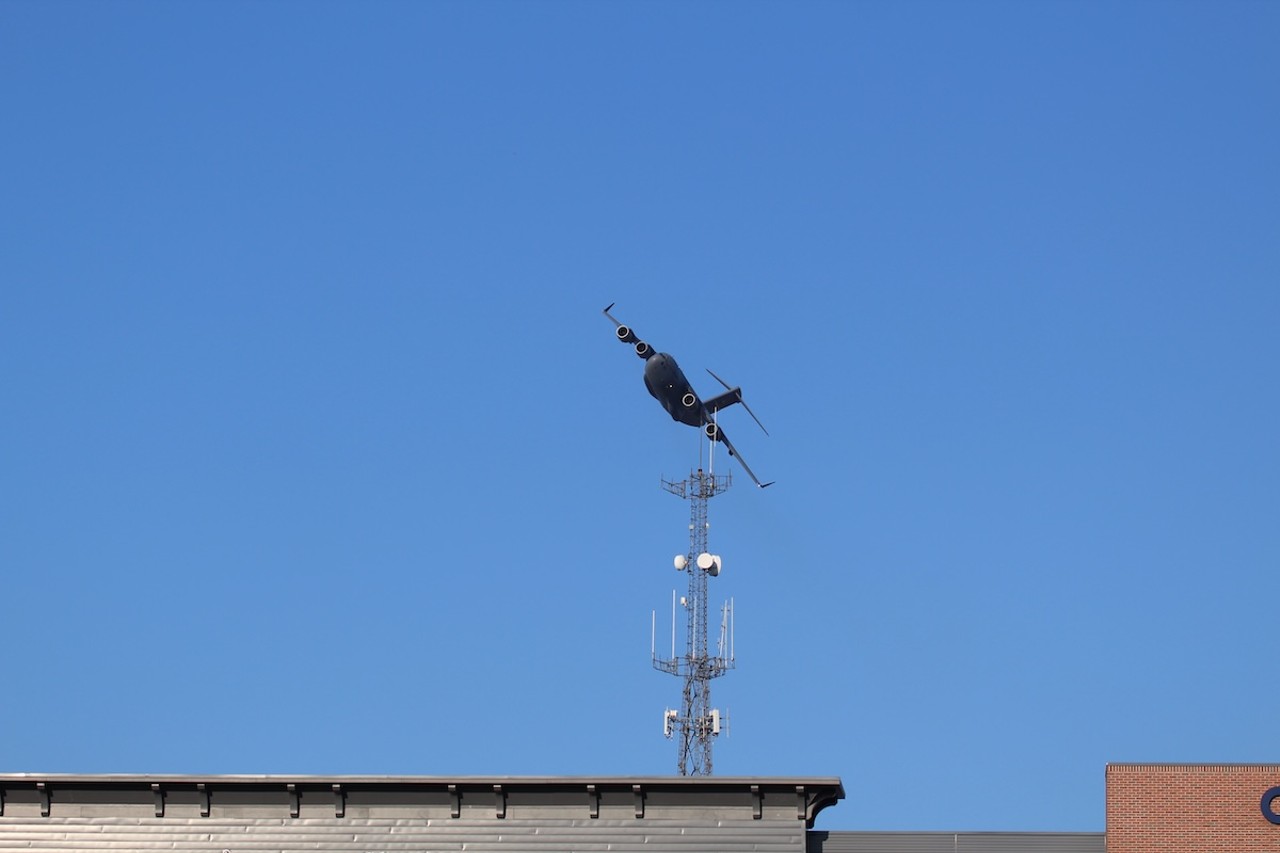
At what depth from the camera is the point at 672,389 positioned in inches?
3002

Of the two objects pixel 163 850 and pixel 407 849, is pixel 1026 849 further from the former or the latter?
pixel 163 850

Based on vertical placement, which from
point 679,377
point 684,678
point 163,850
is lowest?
point 163,850

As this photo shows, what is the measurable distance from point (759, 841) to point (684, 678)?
2093 centimetres

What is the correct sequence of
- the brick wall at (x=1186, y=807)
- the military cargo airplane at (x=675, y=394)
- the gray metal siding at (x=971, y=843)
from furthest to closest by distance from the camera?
1. the military cargo airplane at (x=675, y=394)
2. the gray metal siding at (x=971, y=843)
3. the brick wall at (x=1186, y=807)

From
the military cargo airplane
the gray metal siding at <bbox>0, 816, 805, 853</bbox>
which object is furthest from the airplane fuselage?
the gray metal siding at <bbox>0, 816, 805, 853</bbox>

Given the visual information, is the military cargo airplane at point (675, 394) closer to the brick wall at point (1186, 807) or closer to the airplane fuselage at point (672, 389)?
the airplane fuselage at point (672, 389)

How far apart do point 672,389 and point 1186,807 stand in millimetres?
33565

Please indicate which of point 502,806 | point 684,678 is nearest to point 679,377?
point 684,678

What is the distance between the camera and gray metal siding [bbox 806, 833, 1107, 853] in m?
45.9

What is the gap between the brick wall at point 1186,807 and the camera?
45.1 metres

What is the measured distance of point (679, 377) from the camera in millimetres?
76312

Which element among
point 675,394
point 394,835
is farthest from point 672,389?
point 394,835

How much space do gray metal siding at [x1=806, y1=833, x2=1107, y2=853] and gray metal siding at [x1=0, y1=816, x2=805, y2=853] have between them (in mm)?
1368

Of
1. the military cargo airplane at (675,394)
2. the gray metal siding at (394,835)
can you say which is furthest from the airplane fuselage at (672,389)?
the gray metal siding at (394,835)
